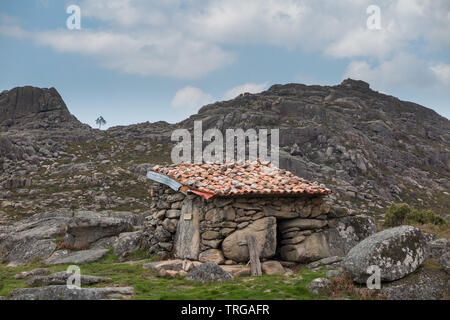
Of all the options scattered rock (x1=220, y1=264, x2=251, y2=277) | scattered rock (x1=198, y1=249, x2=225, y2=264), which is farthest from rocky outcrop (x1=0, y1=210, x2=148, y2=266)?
scattered rock (x1=220, y1=264, x2=251, y2=277)

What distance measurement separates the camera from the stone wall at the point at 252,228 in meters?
11.1

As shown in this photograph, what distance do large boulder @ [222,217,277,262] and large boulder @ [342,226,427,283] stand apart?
3.44 meters

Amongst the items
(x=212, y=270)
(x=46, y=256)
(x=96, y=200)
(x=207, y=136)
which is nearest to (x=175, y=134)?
(x=207, y=136)

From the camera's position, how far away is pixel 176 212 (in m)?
12.9

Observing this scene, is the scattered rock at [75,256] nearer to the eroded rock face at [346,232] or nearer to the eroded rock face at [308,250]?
the eroded rock face at [308,250]

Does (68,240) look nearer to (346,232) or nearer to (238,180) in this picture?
(238,180)

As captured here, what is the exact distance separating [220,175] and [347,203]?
34.9 meters

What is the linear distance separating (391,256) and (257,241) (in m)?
4.28

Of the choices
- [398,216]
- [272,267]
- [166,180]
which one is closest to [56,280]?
[166,180]

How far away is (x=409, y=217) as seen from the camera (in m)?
21.2

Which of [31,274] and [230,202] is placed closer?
[31,274]

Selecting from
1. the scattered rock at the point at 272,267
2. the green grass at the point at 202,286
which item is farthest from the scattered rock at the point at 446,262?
the scattered rock at the point at 272,267
